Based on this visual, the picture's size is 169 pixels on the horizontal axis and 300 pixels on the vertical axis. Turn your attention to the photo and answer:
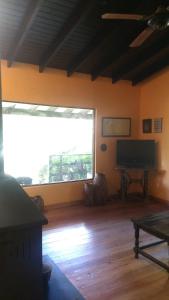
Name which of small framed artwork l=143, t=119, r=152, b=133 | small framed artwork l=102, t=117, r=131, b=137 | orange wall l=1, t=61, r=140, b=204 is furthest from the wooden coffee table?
small framed artwork l=143, t=119, r=152, b=133

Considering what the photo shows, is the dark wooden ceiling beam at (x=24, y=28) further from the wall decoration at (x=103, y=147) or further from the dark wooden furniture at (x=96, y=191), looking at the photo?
the dark wooden furniture at (x=96, y=191)

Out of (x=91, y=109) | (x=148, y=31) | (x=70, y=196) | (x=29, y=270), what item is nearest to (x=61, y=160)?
(x=70, y=196)

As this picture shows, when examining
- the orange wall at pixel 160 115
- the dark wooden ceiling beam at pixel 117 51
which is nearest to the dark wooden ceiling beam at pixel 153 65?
the orange wall at pixel 160 115

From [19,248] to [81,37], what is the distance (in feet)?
10.2

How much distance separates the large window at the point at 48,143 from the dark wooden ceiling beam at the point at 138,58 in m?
0.93

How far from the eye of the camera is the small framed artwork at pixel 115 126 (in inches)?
203

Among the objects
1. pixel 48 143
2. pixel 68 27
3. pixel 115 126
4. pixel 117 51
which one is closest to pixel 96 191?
pixel 48 143

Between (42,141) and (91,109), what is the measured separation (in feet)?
3.98

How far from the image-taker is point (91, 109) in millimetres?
5008

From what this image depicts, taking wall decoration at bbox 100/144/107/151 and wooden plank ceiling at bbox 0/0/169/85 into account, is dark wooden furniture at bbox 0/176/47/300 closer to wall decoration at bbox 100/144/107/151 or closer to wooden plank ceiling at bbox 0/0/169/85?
wooden plank ceiling at bbox 0/0/169/85

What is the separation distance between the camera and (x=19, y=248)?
58.0 inches

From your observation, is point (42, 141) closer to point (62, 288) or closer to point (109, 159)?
point (109, 159)

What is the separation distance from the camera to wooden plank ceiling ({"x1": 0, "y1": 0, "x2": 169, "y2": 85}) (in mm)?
2873

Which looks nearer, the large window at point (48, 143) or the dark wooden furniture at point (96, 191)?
the large window at point (48, 143)
